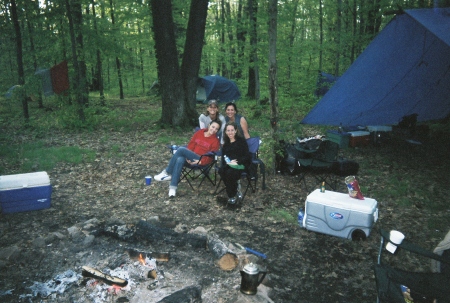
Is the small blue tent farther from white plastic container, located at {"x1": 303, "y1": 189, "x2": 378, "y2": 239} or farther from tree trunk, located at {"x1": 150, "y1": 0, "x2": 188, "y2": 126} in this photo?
white plastic container, located at {"x1": 303, "y1": 189, "x2": 378, "y2": 239}

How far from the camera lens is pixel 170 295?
96.7 inches

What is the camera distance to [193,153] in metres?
5.25

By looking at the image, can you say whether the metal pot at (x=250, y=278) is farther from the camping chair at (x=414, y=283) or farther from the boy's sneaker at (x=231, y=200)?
the boy's sneaker at (x=231, y=200)

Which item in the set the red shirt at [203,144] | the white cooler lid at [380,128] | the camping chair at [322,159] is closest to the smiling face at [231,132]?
the red shirt at [203,144]

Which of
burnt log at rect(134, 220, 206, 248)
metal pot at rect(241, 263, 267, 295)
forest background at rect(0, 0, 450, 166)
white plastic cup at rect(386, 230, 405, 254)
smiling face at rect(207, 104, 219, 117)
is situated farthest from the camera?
forest background at rect(0, 0, 450, 166)

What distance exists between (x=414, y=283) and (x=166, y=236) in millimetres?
2382

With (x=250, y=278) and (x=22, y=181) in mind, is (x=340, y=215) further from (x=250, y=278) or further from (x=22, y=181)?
(x=22, y=181)

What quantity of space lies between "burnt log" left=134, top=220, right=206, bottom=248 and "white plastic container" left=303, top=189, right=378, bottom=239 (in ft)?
4.53

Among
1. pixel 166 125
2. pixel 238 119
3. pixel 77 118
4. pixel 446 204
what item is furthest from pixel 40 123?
pixel 446 204

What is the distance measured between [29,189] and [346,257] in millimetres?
4140

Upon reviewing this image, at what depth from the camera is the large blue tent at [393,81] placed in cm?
661

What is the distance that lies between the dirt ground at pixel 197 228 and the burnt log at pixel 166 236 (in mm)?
60

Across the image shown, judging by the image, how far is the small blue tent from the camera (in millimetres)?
15305

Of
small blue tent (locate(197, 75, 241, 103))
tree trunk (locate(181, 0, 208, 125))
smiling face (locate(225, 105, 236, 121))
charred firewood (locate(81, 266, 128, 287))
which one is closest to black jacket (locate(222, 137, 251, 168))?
smiling face (locate(225, 105, 236, 121))
